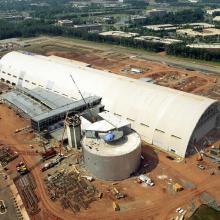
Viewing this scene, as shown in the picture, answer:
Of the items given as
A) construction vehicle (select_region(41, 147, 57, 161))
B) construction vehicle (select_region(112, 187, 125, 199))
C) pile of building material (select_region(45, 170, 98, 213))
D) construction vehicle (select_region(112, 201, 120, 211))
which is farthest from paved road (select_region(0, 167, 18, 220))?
construction vehicle (select_region(112, 187, 125, 199))

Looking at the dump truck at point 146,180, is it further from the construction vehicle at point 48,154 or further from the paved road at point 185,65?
the paved road at point 185,65

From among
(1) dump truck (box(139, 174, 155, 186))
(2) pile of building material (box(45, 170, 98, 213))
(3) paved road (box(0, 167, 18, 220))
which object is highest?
(1) dump truck (box(139, 174, 155, 186))

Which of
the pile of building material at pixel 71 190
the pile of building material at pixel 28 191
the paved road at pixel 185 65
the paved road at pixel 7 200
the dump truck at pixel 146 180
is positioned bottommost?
the paved road at pixel 7 200

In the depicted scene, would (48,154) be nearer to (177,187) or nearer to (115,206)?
(115,206)

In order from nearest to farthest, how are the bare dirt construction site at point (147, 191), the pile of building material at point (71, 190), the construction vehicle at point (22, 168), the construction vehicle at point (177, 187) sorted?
1. the bare dirt construction site at point (147, 191)
2. the pile of building material at point (71, 190)
3. the construction vehicle at point (177, 187)
4. the construction vehicle at point (22, 168)

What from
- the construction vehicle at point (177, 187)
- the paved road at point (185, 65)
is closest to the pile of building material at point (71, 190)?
the construction vehicle at point (177, 187)

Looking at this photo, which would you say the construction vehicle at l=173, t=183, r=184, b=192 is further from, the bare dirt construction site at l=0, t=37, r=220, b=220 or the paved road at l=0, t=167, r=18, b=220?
the paved road at l=0, t=167, r=18, b=220
